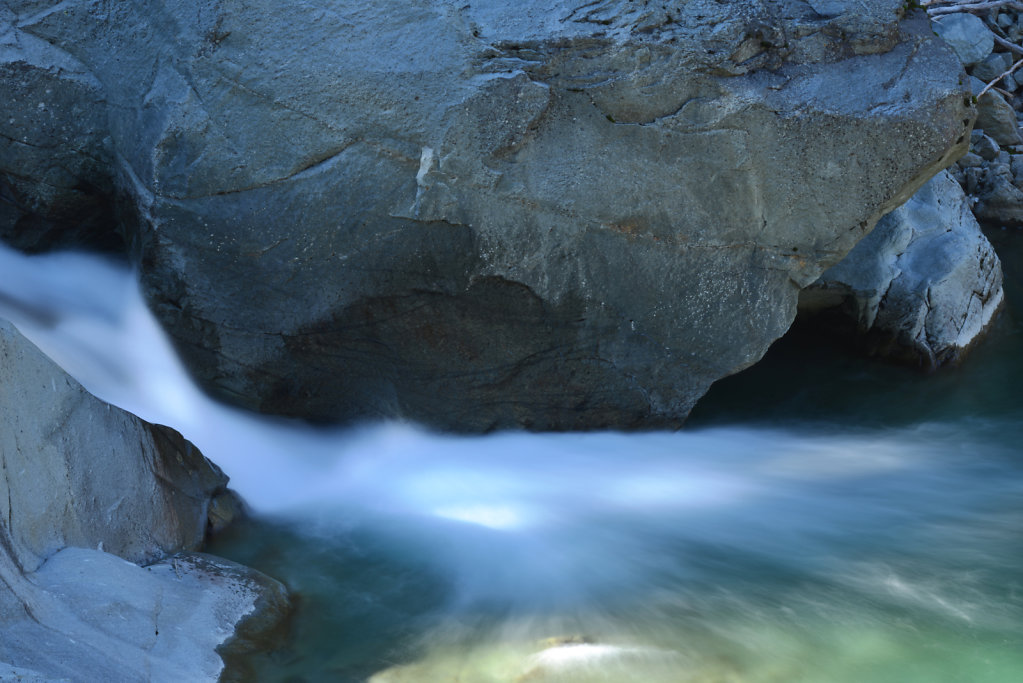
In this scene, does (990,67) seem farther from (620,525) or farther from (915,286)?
(620,525)

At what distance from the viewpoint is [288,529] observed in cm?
377

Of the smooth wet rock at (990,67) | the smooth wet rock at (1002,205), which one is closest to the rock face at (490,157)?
the smooth wet rock at (1002,205)

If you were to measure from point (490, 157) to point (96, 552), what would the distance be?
1987 mm

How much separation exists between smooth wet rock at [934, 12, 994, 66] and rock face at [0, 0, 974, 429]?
18.7 ft

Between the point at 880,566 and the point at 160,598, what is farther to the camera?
the point at 880,566

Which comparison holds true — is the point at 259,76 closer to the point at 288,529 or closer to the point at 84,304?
the point at 84,304

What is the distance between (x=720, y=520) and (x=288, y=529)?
1674mm

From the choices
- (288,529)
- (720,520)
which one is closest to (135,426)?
(288,529)

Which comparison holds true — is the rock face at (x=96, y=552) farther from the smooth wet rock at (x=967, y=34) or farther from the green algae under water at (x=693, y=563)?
the smooth wet rock at (x=967, y=34)

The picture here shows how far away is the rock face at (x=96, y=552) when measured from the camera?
2320 mm

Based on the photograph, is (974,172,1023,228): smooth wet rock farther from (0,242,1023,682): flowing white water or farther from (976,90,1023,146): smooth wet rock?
(0,242,1023,682): flowing white water

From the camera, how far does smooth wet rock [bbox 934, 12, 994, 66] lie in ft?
29.5

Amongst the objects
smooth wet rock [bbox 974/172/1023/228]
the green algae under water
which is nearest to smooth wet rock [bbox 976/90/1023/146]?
smooth wet rock [bbox 974/172/1023/228]

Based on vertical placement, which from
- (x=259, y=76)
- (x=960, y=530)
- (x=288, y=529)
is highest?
(x=259, y=76)
